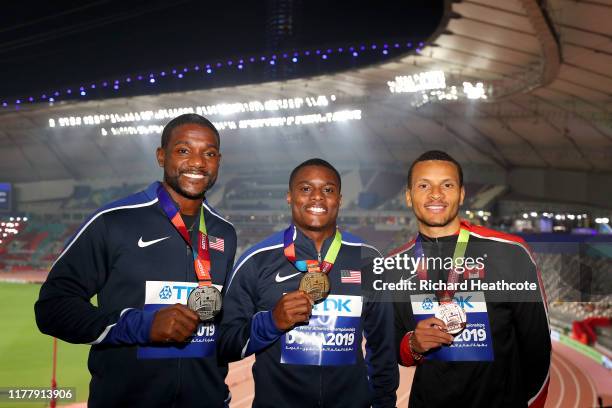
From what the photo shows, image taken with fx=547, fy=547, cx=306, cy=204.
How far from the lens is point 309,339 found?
3.33 metres

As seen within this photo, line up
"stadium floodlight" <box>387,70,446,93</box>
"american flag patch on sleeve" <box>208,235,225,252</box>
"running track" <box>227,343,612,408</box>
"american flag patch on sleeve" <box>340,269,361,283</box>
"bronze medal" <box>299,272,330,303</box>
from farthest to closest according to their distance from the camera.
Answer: "stadium floodlight" <box>387,70,446,93</box>, "running track" <box>227,343,612,408</box>, "american flag patch on sleeve" <box>340,269,361,283</box>, "american flag patch on sleeve" <box>208,235,225,252</box>, "bronze medal" <box>299,272,330,303</box>

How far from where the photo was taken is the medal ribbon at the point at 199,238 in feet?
10.3

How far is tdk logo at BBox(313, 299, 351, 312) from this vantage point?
3377mm

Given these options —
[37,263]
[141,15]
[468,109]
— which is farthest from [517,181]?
[37,263]

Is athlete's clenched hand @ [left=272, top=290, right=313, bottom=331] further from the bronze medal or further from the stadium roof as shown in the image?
the stadium roof

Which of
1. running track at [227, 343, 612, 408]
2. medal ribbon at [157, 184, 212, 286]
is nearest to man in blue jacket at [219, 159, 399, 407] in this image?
medal ribbon at [157, 184, 212, 286]

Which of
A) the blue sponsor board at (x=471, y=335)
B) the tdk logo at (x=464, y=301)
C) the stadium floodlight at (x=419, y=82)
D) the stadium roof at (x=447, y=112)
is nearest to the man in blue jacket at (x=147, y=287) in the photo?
the blue sponsor board at (x=471, y=335)

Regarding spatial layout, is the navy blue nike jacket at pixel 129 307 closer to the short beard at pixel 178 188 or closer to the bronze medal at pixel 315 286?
the short beard at pixel 178 188

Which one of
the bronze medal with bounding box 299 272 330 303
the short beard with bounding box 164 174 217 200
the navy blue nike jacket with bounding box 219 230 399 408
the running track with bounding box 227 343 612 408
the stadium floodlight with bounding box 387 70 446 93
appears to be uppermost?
the stadium floodlight with bounding box 387 70 446 93

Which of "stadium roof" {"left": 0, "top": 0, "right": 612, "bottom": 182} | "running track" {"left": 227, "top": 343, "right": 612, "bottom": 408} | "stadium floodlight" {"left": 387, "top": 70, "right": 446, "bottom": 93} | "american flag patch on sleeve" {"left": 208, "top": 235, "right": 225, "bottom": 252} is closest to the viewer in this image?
"american flag patch on sleeve" {"left": 208, "top": 235, "right": 225, "bottom": 252}

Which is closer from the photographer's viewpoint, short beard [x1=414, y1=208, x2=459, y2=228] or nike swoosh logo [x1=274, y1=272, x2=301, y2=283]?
short beard [x1=414, y1=208, x2=459, y2=228]

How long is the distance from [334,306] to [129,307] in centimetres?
121

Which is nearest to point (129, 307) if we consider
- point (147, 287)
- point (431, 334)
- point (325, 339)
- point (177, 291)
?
point (147, 287)

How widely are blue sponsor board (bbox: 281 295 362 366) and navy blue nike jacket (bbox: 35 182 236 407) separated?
1.50 feet
